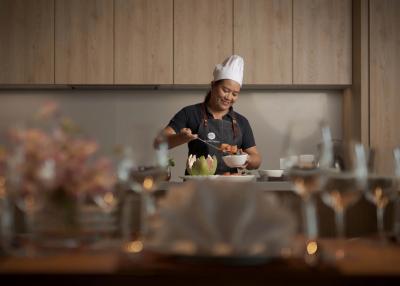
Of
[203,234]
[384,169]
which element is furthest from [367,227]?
[203,234]

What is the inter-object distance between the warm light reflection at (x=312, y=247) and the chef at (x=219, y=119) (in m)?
2.37

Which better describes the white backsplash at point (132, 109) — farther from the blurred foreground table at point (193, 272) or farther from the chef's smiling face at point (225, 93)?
the blurred foreground table at point (193, 272)

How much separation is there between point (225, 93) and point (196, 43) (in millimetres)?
977

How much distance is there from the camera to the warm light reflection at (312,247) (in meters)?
1.02

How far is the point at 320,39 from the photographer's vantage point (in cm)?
451

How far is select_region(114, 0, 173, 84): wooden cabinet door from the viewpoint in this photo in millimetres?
4449

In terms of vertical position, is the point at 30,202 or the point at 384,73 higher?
the point at 384,73

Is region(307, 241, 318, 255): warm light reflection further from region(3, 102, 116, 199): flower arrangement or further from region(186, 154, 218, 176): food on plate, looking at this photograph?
region(186, 154, 218, 176): food on plate

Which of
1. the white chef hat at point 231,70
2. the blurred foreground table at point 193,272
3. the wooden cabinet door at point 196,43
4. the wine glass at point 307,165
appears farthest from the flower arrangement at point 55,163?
the wooden cabinet door at point 196,43

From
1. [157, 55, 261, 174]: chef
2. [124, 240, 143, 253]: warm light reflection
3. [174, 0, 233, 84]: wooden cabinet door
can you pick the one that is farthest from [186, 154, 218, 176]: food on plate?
[124, 240, 143, 253]: warm light reflection

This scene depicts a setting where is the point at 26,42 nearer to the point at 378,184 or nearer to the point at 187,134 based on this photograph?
the point at 187,134

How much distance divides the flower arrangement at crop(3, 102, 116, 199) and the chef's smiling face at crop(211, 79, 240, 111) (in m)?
2.55

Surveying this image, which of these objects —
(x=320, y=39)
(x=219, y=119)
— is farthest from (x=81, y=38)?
(x=320, y=39)

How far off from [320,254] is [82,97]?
12.9 ft
